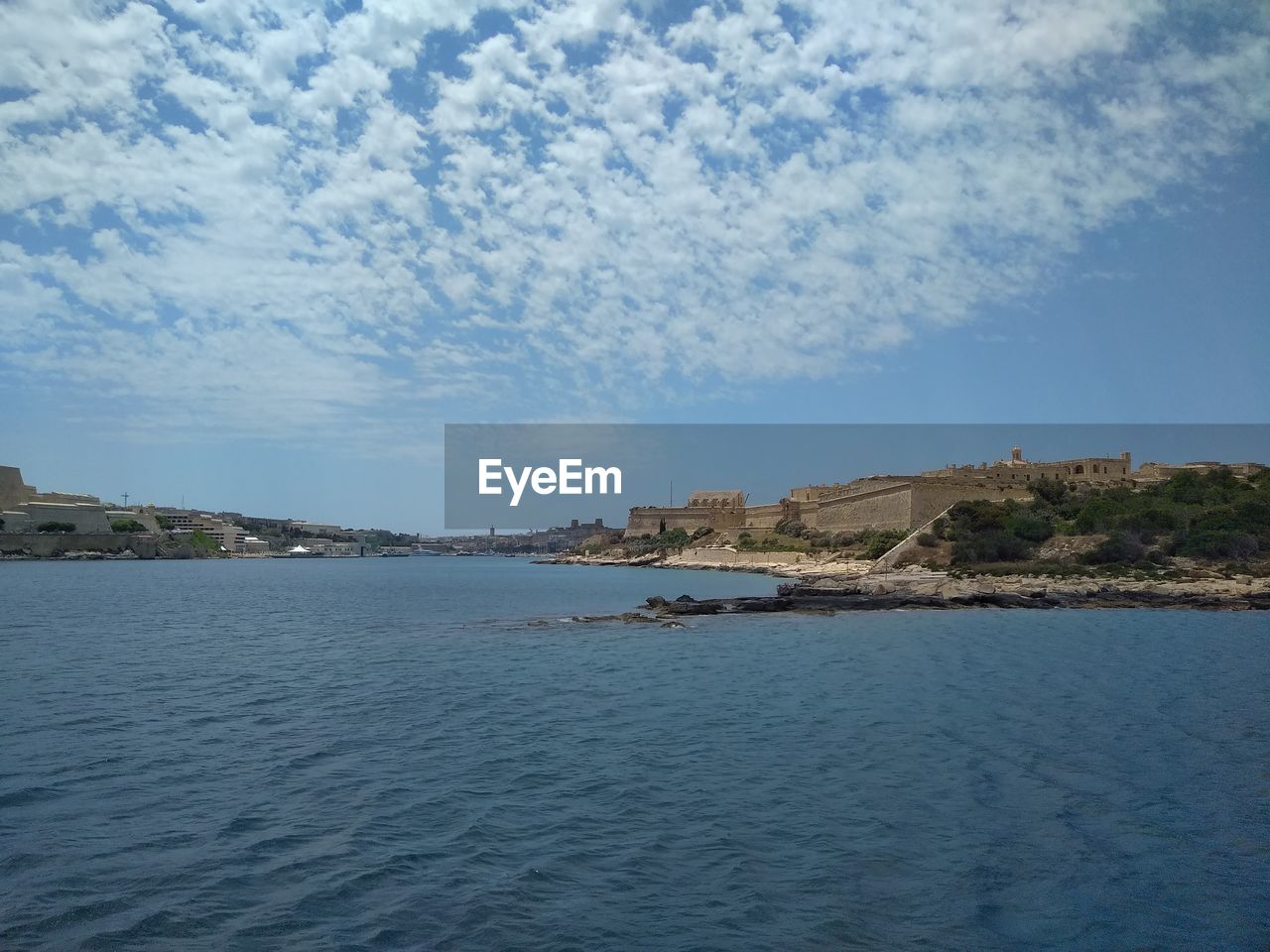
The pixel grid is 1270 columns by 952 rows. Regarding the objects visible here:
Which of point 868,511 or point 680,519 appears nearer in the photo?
point 868,511

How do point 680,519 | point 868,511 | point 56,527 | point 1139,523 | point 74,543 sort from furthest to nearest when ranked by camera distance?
point 680,519
point 74,543
point 56,527
point 868,511
point 1139,523

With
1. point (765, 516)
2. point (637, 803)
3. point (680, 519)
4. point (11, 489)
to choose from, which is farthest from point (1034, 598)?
point (11, 489)

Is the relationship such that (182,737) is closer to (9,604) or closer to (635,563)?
(9,604)

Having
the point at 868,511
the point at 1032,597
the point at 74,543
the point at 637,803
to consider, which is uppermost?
the point at 868,511

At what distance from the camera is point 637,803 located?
732cm

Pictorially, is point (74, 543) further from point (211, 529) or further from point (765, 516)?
point (765, 516)

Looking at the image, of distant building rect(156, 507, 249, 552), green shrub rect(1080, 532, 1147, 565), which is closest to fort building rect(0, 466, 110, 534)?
distant building rect(156, 507, 249, 552)

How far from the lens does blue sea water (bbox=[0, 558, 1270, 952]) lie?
16.6 feet

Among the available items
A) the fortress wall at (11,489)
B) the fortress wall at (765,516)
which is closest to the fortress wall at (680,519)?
the fortress wall at (765,516)

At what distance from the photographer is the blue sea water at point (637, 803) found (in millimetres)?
5059

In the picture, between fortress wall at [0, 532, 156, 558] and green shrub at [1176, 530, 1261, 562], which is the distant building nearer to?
fortress wall at [0, 532, 156, 558]

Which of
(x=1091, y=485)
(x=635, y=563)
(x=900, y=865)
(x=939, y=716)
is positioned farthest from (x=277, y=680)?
(x=635, y=563)

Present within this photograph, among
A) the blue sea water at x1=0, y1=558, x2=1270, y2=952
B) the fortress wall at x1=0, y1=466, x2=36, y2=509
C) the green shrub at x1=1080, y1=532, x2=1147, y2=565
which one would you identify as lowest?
the blue sea water at x1=0, y1=558, x2=1270, y2=952

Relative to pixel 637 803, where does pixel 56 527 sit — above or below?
above
